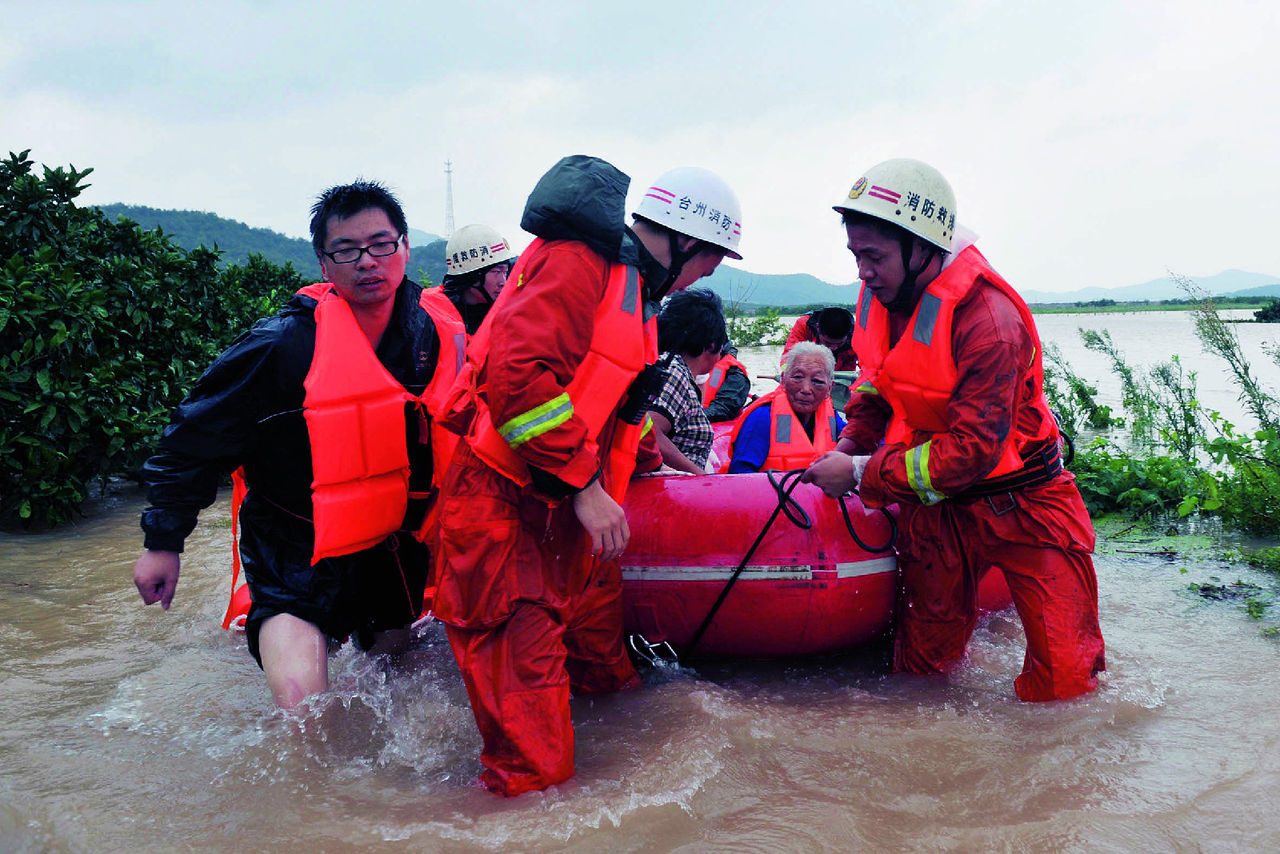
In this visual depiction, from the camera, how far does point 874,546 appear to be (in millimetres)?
3527

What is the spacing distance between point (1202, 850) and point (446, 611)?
2068mm

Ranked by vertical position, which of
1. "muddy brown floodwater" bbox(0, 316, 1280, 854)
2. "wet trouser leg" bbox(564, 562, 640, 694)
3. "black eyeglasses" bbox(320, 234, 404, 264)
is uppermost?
"black eyeglasses" bbox(320, 234, 404, 264)

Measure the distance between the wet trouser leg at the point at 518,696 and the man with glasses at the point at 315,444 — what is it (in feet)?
2.19

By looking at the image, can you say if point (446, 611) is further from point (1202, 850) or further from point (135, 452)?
point (135, 452)

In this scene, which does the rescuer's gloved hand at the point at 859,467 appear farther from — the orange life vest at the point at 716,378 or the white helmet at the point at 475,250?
the orange life vest at the point at 716,378

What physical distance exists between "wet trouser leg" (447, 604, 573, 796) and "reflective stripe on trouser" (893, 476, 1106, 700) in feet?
5.17

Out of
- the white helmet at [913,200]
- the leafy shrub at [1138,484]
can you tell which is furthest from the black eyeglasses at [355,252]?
the leafy shrub at [1138,484]

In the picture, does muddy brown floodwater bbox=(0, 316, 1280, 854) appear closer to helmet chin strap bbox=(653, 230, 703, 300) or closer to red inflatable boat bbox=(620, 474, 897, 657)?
red inflatable boat bbox=(620, 474, 897, 657)

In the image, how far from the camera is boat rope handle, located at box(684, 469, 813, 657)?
3434 mm

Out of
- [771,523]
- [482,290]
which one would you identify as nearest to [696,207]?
[771,523]

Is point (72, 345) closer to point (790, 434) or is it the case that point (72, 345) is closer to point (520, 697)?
point (790, 434)

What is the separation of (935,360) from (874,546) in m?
0.81

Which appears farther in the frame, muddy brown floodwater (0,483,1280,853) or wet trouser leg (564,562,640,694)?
wet trouser leg (564,562,640,694)

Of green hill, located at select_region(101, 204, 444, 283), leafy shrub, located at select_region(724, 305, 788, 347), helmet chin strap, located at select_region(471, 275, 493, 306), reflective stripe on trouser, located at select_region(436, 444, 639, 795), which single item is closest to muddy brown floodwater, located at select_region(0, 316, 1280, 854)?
reflective stripe on trouser, located at select_region(436, 444, 639, 795)
